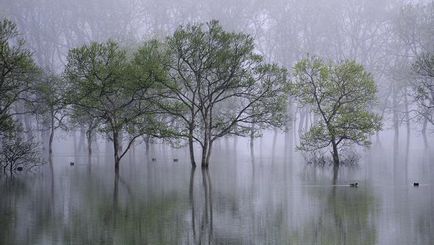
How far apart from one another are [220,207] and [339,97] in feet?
59.6

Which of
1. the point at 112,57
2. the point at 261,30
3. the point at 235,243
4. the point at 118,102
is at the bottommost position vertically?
the point at 235,243

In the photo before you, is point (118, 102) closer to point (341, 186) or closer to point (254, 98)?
point (254, 98)

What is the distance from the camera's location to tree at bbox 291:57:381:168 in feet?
120

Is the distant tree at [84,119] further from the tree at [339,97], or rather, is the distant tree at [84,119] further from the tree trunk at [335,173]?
the tree trunk at [335,173]

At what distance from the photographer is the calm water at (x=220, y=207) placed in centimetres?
1626

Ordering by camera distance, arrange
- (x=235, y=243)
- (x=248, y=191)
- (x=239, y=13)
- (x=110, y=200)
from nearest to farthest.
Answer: (x=235, y=243), (x=110, y=200), (x=248, y=191), (x=239, y=13)

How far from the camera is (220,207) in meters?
21.4

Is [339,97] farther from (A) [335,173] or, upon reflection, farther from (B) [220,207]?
(B) [220,207]

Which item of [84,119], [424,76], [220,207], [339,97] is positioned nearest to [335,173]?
[339,97]

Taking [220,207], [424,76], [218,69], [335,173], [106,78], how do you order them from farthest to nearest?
[424,76]
[218,69]
[106,78]
[335,173]
[220,207]

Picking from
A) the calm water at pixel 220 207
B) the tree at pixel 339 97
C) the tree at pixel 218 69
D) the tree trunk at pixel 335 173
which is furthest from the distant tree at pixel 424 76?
the tree at pixel 218 69

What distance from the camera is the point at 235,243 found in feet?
50.1

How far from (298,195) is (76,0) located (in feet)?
200

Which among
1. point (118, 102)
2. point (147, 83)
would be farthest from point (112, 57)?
point (118, 102)
